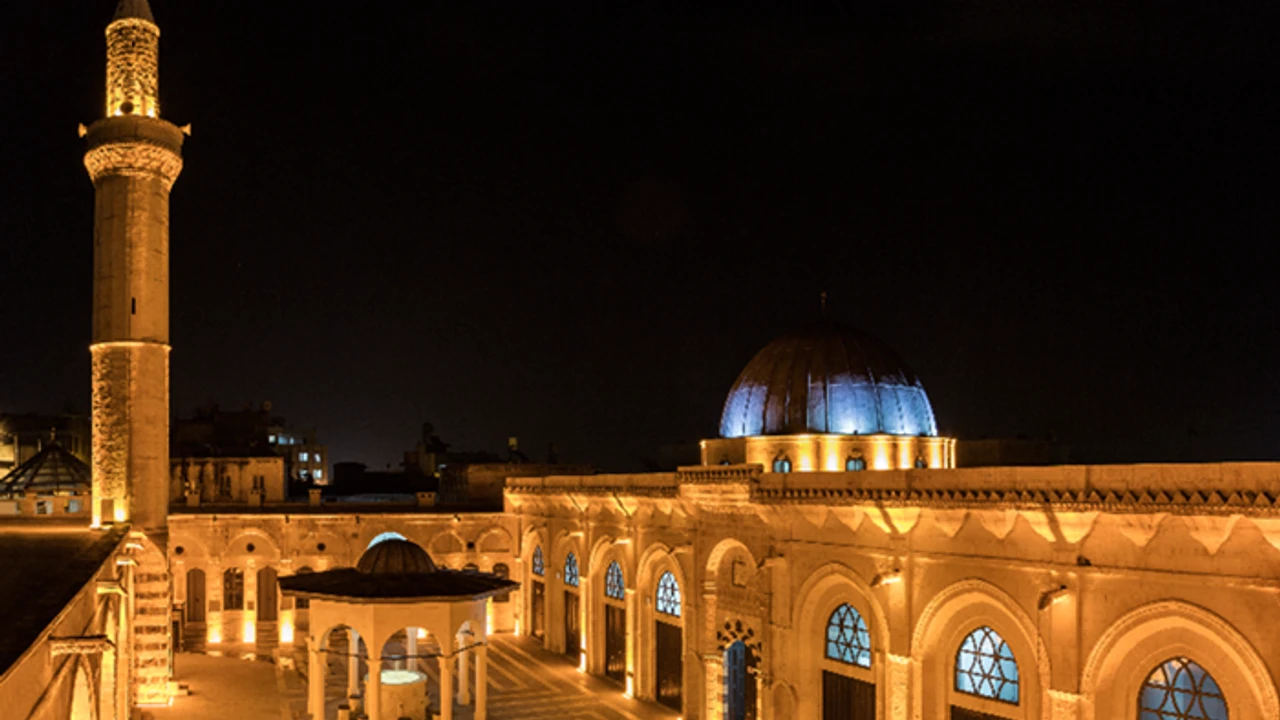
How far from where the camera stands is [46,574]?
15.5m

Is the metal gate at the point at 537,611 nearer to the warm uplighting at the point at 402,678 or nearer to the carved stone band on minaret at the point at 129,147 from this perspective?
the warm uplighting at the point at 402,678

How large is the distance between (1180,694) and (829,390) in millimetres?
15310

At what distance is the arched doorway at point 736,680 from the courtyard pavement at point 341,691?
1.89 m

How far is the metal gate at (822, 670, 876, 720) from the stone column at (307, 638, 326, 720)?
12.3 meters

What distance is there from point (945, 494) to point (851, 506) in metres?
2.75

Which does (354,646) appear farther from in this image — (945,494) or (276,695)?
(945,494)

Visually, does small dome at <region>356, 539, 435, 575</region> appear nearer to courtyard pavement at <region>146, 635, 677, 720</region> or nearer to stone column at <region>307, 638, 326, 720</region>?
stone column at <region>307, 638, 326, 720</region>

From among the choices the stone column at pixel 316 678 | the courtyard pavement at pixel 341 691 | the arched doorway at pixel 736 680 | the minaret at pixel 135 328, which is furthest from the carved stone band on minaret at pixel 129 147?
the arched doorway at pixel 736 680

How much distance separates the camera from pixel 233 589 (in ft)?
127

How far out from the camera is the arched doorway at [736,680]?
2647cm

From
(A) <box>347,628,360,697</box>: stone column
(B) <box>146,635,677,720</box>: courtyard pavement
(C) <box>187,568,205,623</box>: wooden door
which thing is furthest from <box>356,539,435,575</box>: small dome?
(C) <box>187,568,205,623</box>: wooden door

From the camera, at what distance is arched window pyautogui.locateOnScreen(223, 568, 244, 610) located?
38.7 meters

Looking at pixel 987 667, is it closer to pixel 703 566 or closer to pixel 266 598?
pixel 703 566

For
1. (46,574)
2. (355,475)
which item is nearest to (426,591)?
(46,574)
